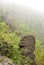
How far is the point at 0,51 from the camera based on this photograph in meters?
27.0

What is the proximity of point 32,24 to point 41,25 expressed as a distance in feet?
11.3

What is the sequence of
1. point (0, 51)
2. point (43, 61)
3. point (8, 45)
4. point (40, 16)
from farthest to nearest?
1. point (40, 16)
2. point (43, 61)
3. point (8, 45)
4. point (0, 51)

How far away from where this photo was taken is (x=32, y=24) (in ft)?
330

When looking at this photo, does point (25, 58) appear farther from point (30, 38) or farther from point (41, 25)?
point (41, 25)

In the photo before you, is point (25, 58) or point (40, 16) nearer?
point (25, 58)

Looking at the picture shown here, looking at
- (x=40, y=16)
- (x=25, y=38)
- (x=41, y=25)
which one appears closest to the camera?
(x=25, y=38)

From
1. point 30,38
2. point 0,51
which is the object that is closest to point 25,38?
point 30,38

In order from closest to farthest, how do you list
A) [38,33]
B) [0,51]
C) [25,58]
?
[0,51] → [25,58] → [38,33]

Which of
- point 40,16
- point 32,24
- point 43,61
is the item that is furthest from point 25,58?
point 40,16

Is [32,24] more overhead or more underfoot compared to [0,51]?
more underfoot

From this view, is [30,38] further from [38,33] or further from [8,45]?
[38,33]

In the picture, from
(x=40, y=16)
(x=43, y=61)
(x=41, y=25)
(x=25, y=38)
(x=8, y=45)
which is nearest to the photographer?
(x=8, y=45)

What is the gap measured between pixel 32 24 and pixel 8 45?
70925mm

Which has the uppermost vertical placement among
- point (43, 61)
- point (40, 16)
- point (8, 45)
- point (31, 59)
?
point (8, 45)
